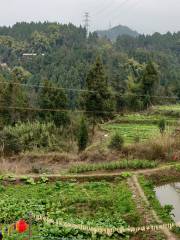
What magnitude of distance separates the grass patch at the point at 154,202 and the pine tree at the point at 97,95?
20.0m

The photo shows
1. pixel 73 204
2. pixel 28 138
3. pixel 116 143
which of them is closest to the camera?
pixel 73 204

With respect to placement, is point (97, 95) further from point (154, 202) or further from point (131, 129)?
point (154, 202)

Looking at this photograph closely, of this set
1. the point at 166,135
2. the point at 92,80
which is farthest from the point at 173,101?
the point at 166,135

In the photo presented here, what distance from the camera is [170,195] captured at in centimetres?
1642

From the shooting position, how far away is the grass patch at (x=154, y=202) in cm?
1306

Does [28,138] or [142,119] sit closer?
[28,138]

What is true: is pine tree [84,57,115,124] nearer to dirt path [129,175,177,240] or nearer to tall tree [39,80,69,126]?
tall tree [39,80,69,126]

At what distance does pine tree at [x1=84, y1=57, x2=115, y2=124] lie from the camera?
37.2 m

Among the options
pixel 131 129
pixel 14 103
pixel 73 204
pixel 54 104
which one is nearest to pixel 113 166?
pixel 73 204

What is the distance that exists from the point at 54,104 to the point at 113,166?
69.8ft

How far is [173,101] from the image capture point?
57.7m

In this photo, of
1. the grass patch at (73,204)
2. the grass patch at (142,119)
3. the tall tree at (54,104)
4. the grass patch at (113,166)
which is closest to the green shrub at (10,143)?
the grass patch at (113,166)

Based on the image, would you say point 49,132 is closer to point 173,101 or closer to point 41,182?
point 41,182

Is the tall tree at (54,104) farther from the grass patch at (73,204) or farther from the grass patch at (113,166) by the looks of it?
the grass patch at (73,204)
